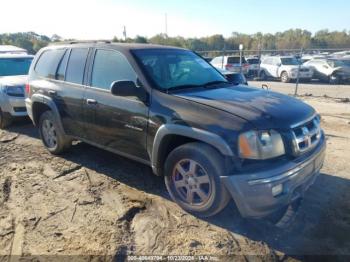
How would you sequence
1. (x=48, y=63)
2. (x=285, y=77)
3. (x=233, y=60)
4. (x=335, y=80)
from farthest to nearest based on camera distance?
(x=233, y=60)
(x=285, y=77)
(x=335, y=80)
(x=48, y=63)

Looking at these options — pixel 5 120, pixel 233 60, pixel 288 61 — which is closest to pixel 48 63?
pixel 5 120

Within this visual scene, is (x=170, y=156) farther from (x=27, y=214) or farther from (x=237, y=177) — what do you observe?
(x=27, y=214)

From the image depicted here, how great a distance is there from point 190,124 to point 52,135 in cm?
320

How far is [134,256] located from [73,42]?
3.58 metres

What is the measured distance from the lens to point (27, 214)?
13.5ft

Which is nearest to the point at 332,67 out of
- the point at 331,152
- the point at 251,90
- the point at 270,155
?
the point at 331,152

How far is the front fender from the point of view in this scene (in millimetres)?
3406

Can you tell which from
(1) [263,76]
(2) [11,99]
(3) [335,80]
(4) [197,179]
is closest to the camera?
(4) [197,179]

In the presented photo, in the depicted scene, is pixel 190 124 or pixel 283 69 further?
pixel 283 69

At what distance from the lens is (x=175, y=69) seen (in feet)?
15.2

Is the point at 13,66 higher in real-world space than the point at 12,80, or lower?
higher

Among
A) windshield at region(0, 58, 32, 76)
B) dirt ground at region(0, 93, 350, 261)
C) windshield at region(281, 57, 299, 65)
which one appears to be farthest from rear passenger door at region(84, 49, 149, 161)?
windshield at region(281, 57, 299, 65)

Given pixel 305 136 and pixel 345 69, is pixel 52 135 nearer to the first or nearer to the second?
pixel 305 136

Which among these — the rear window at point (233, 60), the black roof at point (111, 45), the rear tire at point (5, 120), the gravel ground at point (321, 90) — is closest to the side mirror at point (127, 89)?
the black roof at point (111, 45)
